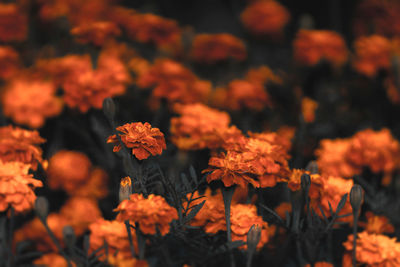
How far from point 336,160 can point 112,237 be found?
526 mm

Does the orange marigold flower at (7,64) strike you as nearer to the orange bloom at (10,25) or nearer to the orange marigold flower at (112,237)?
the orange bloom at (10,25)

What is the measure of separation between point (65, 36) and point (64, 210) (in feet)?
2.38

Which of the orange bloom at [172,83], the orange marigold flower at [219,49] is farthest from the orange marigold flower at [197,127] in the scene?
the orange marigold flower at [219,49]

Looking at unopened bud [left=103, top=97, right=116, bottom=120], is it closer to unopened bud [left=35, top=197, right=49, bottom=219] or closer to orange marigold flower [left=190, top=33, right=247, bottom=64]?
unopened bud [left=35, top=197, right=49, bottom=219]

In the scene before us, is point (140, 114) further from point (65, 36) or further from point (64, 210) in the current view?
point (65, 36)

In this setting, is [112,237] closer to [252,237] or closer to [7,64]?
[252,237]

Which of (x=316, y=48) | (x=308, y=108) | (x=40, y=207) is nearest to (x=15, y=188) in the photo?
(x=40, y=207)

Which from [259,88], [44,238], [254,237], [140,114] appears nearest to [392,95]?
[259,88]

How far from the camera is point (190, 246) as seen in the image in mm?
610

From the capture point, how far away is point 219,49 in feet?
4.55

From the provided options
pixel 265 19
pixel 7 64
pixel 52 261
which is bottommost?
pixel 52 261

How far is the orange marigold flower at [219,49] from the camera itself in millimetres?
1377

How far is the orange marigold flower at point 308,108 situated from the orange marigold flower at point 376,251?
508 mm

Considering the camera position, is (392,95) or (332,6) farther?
(332,6)
